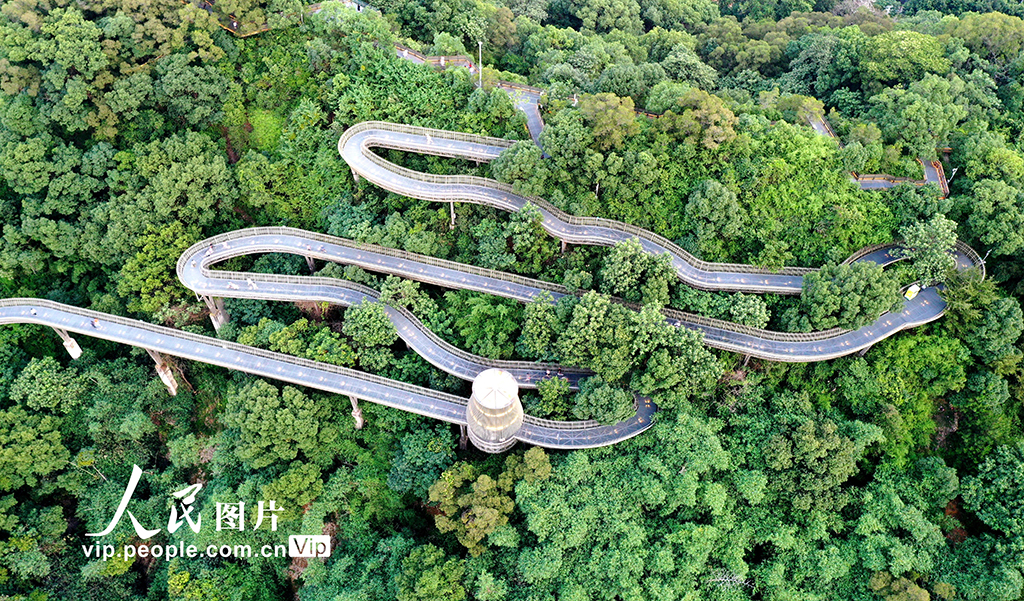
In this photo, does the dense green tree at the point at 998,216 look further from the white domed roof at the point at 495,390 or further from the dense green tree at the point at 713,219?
the white domed roof at the point at 495,390

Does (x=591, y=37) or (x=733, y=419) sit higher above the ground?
(x=591, y=37)

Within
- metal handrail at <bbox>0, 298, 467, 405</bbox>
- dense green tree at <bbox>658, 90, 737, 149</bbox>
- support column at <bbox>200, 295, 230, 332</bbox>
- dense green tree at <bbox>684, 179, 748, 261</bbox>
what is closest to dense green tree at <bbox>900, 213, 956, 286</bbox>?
dense green tree at <bbox>684, 179, 748, 261</bbox>

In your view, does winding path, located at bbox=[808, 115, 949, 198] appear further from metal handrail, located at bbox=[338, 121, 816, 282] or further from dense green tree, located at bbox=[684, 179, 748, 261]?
dense green tree, located at bbox=[684, 179, 748, 261]

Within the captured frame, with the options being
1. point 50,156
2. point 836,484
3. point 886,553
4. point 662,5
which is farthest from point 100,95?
point 886,553

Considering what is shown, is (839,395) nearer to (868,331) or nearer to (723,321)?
(868,331)

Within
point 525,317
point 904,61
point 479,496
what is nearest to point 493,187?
point 525,317

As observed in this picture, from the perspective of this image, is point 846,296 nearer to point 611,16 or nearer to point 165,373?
point 611,16
